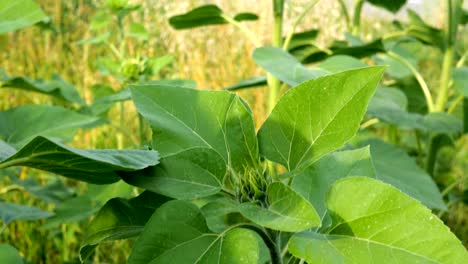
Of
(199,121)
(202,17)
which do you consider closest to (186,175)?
(199,121)

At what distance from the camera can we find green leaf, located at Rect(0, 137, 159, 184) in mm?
684

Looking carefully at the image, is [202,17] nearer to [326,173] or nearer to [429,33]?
[429,33]

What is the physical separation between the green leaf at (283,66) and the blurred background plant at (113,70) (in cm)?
25

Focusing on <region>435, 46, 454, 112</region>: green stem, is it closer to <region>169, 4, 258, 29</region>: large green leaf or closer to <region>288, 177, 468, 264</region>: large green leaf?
<region>169, 4, 258, 29</region>: large green leaf

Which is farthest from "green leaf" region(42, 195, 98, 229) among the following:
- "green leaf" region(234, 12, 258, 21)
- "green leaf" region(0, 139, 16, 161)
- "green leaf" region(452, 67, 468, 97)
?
"green leaf" region(0, 139, 16, 161)

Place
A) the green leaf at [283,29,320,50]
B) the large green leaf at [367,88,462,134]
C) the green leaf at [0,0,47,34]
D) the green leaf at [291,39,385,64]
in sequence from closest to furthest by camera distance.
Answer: the green leaf at [0,0,47,34] → the large green leaf at [367,88,462,134] → the green leaf at [291,39,385,64] → the green leaf at [283,29,320,50]

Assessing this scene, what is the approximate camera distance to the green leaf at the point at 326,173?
2.63 ft

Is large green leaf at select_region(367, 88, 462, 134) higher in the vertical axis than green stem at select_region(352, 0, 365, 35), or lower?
lower

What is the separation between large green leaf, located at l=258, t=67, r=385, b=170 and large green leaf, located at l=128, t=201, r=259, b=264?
9cm

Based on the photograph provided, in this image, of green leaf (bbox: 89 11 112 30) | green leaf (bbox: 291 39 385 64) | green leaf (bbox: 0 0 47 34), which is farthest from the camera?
green leaf (bbox: 89 11 112 30)

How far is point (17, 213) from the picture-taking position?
1.45 metres

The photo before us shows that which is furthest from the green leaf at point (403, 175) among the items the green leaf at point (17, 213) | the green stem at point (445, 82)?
the green leaf at point (17, 213)

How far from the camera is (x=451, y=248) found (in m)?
0.67

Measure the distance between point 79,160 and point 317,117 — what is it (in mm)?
222
